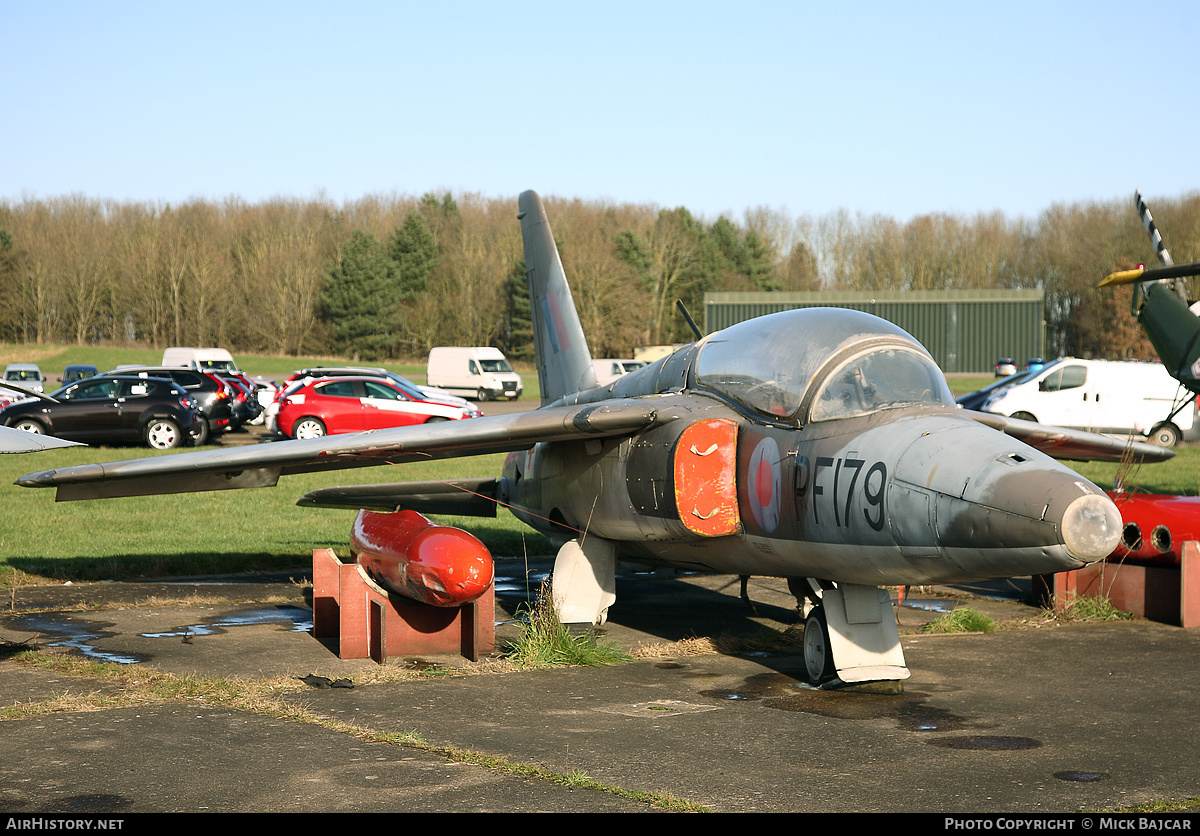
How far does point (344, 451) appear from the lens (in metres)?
8.48

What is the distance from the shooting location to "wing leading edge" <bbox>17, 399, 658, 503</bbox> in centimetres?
832

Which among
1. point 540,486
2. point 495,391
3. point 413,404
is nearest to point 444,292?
point 495,391

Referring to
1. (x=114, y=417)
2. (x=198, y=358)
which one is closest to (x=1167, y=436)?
(x=114, y=417)

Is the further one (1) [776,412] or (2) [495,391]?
(2) [495,391]

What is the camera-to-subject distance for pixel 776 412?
7207mm

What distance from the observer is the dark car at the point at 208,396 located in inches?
1077

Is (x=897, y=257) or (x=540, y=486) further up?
(x=897, y=257)

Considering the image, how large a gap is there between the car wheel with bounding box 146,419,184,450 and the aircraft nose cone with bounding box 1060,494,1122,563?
2412cm

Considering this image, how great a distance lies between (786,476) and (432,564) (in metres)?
2.79

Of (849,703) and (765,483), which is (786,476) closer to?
(765,483)

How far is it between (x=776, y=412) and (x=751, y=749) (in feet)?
7.59

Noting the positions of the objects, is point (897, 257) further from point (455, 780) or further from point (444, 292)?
point (455, 780)

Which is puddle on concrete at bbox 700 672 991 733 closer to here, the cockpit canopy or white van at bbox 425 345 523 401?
the cockpit canopy

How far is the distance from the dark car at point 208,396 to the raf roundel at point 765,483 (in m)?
21.9
